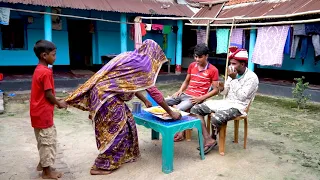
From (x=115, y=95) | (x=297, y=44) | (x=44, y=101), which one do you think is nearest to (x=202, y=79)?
(x=115, y=95)

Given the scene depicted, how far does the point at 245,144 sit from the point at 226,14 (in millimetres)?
6268

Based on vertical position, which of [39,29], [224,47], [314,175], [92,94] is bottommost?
[314,175]

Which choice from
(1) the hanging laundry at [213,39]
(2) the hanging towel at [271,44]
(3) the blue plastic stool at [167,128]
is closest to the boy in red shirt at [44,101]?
(3) the blue plastic stool at [167,128]

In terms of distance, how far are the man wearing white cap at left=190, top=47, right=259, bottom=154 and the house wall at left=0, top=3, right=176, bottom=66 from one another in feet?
23.3

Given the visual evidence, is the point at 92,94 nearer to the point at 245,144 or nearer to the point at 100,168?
the point at 100,168

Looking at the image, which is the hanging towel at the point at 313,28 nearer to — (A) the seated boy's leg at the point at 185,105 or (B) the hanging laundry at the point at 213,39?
(B) the hanging laundry at the point at 213,39

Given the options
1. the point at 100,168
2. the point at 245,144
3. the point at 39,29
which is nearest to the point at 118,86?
the point at 100,168

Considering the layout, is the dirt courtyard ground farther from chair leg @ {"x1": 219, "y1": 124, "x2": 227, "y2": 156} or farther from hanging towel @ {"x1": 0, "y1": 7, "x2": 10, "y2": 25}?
hanging towel @ {"x1": 0, "y1": 7, "x2": 10, "y2": 25}

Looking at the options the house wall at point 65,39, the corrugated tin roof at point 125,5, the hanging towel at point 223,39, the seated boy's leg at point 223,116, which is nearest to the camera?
the seated boy's leg at point 223,116

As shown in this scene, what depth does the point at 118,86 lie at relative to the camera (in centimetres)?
300

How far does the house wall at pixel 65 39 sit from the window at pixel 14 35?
0.60ft

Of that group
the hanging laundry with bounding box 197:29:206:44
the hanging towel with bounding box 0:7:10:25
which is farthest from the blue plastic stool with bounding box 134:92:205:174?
the hanging laundry with bounding box 197:29:206:44

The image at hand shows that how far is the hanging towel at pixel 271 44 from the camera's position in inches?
296

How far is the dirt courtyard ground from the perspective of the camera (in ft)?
10.7
